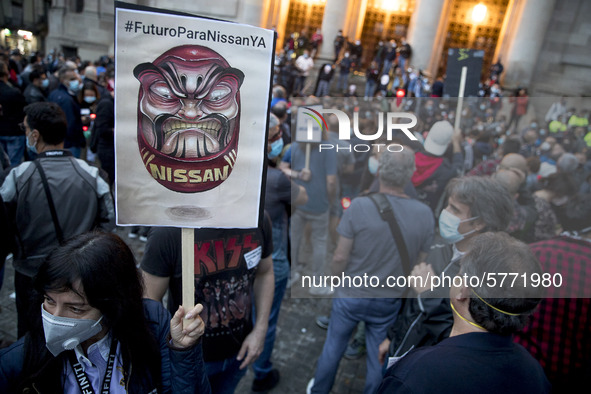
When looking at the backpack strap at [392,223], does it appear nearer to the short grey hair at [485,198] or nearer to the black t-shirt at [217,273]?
the short grey hair at [485,198]

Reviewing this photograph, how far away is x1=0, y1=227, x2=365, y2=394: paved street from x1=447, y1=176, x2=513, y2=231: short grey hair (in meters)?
2.23

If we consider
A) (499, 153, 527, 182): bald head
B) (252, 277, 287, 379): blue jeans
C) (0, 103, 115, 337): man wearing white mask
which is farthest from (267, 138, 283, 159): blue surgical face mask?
(499, 153, 527, 182): bald head

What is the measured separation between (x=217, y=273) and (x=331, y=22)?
1865cm

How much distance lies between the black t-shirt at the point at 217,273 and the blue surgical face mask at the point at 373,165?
0.72 meters

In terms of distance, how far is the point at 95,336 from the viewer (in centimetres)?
154

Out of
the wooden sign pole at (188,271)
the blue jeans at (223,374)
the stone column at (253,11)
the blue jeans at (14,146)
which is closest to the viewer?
the wooden sign pole at (188,271)

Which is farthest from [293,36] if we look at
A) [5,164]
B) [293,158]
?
[293,158]

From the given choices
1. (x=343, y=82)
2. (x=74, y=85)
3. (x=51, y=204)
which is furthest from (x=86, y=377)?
(x=343, y=82)

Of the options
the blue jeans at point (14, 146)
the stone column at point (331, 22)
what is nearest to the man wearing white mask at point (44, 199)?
the blue jeans at point (14, 146)

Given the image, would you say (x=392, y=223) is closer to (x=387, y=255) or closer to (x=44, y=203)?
(x=387, y=255)

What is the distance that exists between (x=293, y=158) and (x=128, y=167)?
0.86m

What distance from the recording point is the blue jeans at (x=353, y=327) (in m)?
2.79

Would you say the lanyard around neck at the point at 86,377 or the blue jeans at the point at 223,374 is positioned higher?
the lanyard around neck at the point at 86,377

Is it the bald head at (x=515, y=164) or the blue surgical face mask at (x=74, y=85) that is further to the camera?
the blue surgical face mask at (x=74, y=85)
